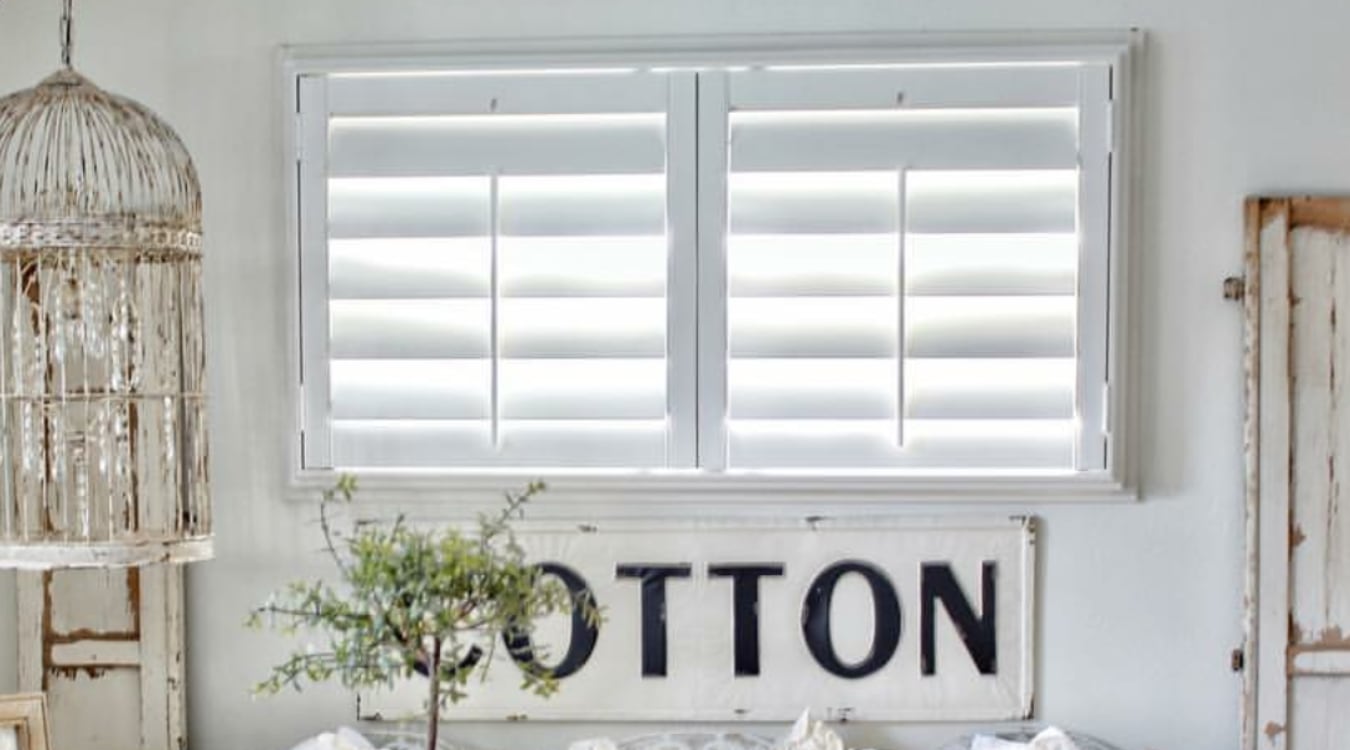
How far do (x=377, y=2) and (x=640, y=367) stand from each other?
2.71 ft

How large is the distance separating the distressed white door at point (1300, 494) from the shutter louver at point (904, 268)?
328mm

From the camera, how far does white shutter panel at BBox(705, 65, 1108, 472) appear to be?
2.30m

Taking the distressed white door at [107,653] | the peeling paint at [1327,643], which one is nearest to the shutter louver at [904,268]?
the peeling paint at [1327,643]

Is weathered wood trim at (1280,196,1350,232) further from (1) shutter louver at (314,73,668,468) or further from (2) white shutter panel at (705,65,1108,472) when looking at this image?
(1) shutter louver at (314,73,668,468)

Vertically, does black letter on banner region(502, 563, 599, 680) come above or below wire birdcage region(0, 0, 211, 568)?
below

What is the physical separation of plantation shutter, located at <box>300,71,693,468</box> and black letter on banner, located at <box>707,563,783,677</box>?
23 cm

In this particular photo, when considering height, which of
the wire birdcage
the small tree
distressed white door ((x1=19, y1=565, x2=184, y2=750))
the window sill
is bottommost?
distressed white door ((x1=19, y1=565, x2=184, y2=750))

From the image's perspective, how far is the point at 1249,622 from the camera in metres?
2.27

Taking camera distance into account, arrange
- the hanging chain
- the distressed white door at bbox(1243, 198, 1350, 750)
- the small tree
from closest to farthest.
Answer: the small tree, the hanging chain, the distressed white door at bbox(1243, 198, 1350, 750)

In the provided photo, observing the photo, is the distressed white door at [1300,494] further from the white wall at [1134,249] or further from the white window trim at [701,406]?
the white window trim at [701,406]

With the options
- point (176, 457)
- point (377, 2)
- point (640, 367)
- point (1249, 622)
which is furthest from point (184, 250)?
point (1249, 622)

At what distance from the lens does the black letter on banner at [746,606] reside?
7.67 feet

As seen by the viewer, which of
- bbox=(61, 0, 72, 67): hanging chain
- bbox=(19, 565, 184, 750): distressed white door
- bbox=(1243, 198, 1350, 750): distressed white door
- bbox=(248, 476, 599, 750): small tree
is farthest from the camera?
bbox=(19, 565, 184, 750): distressed white door

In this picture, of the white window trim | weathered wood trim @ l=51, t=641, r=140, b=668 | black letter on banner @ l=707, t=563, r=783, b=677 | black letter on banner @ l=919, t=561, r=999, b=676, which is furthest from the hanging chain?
black letter on banner @ l=919, t=561, r=999, b=676
